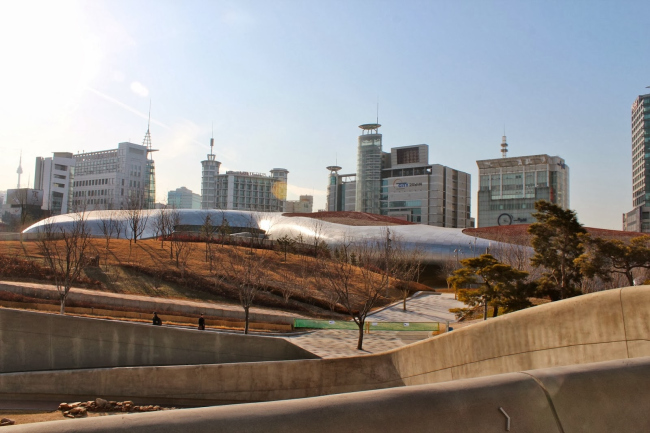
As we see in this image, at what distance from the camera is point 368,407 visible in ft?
10.2

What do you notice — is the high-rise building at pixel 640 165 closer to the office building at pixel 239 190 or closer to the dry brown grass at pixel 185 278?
the dry brown grass at pixel 185 278

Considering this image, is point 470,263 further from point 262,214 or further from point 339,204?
point 339,204

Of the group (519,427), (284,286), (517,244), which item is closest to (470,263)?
(284,286)

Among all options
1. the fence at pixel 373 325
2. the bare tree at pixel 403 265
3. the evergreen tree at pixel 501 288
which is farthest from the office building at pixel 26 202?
the evergreen tree at pixel 501 288

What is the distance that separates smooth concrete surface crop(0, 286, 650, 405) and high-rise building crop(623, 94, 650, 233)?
4021 inches

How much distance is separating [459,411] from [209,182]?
512ft

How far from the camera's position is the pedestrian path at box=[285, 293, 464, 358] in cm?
1692

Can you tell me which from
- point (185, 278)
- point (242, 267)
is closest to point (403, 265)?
point (242, 267)

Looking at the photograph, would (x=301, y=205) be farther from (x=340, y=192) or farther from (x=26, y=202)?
(x=26, y=202)

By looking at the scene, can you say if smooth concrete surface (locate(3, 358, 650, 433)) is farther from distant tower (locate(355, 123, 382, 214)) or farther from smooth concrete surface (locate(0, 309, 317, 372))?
distant tower (locate(355, 123, 382, 214))

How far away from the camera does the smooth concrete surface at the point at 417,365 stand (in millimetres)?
6184

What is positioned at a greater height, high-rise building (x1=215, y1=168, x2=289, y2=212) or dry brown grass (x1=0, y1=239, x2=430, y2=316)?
high-rise building (x1=215, y1=168, x2=289, y2=212)

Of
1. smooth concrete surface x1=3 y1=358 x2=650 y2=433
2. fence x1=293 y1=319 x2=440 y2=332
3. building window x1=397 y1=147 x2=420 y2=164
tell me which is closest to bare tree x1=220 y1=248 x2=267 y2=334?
fence x1=293 y1=319 x2=440 y2=332

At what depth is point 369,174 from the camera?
12394 centimetres
